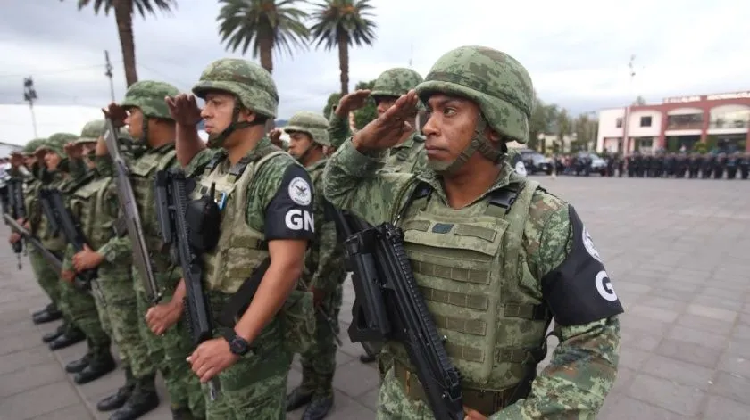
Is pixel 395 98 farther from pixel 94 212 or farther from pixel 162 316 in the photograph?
pixel 94 212

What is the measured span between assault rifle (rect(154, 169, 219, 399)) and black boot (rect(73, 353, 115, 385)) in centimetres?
230

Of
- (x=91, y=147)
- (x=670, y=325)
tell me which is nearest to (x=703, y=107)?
(x=670, y=325)

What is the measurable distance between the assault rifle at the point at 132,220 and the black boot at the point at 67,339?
8.32 feet

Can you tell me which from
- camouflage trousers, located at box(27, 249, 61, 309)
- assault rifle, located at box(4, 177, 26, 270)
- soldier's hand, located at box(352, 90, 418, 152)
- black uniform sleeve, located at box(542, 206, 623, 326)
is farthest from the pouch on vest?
assault rifle, located at box(4, 177, 26, 270)

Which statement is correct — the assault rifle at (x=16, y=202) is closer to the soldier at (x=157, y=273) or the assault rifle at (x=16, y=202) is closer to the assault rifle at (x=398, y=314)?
the soldier at (x=157, y=273)

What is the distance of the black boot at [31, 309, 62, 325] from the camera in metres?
5.06

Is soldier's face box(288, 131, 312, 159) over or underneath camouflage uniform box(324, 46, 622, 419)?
over

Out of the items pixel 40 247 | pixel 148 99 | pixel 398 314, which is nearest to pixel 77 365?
pixel 40 247

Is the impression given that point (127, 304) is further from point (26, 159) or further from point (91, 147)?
point (26, 159)

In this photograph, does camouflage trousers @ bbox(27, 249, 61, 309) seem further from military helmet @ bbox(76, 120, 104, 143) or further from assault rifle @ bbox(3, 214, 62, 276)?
military helmet @ bbox(76, 120, 104, 143)

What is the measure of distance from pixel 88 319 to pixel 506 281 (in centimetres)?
408

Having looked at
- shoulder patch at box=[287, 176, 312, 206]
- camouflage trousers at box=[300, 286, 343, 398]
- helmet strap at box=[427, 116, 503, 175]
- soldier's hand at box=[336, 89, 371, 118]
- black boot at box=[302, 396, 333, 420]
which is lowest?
black boot at box=[302, 396, 333, 420]

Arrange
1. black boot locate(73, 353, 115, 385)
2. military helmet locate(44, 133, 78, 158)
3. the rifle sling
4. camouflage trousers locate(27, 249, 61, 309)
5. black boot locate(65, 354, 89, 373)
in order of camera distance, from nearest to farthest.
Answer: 1. the rifle sling
2. black boot locate(73, 353, 115, 385)
3. black boot locate(65, 354, 89, 373)
4. military helmet locate(44, 133, 78, 158)
5. camouflage trousers locate(27, 249, 61, 309)

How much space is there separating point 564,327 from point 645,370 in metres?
3.07
